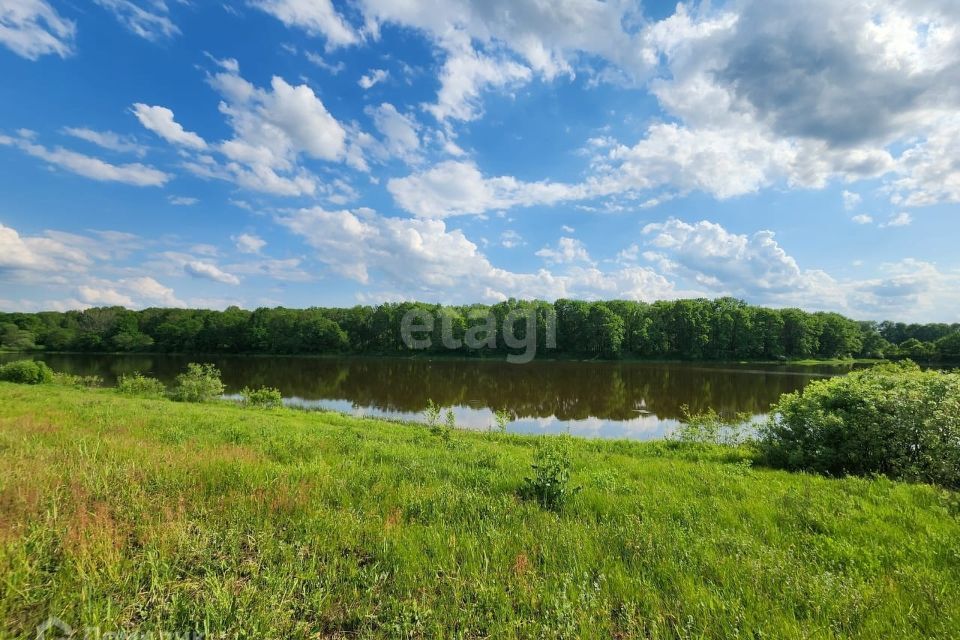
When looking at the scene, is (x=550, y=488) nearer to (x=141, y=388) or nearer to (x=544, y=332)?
(x=141, y=388)

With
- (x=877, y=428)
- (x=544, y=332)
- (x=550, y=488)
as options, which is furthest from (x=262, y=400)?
(x=544, y=332)

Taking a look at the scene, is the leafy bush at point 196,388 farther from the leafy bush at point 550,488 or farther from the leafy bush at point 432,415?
the leafy bush at point 550,488

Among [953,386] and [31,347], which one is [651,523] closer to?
[953,386]

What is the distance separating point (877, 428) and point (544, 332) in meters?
78.0

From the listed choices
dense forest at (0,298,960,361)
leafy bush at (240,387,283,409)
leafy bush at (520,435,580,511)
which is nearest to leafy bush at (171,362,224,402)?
leafy bush at (240,387,283,409)

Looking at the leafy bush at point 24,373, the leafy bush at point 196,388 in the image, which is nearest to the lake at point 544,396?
the leafy bush at point 196,388

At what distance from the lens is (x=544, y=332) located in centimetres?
8625

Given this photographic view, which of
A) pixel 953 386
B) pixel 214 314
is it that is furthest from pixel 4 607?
pixel 214 314

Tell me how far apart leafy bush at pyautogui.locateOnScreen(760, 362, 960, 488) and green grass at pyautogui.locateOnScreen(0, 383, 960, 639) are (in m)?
1.62

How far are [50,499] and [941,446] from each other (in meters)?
15.0

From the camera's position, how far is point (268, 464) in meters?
6.94

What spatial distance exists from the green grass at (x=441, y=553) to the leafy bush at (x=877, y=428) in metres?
1.62

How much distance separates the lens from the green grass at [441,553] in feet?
11.0

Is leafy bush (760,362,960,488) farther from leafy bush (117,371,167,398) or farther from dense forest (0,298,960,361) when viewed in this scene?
dense forest (0,298,960,361)
